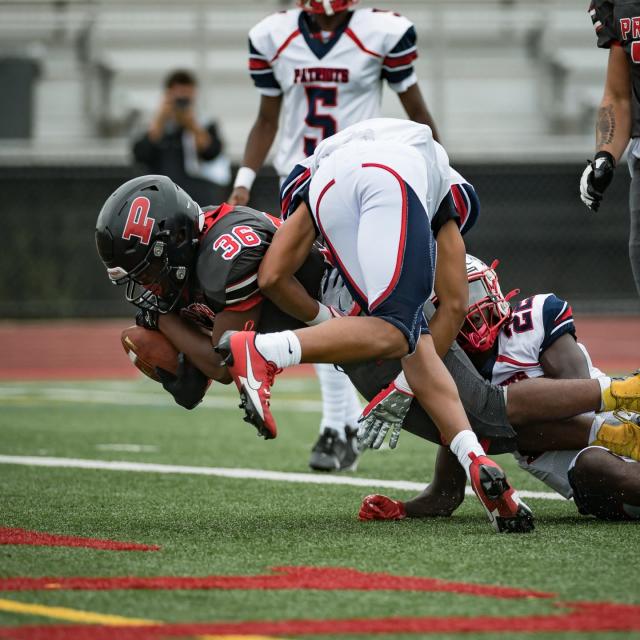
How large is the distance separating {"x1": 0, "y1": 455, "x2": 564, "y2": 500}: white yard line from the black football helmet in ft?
3.98

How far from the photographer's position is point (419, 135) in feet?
11.9

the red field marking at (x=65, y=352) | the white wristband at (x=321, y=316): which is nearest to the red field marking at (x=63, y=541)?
the white wristband at (x=321, y=316)

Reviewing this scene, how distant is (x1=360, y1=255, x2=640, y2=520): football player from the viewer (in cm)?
357

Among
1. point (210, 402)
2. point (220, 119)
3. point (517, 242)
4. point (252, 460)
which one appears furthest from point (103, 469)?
point (220, 119)

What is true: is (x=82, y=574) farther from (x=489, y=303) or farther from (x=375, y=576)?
(x=489, y=303)

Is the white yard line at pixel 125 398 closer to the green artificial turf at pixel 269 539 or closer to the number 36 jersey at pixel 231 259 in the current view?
the green artificial turf at pixel 269 539

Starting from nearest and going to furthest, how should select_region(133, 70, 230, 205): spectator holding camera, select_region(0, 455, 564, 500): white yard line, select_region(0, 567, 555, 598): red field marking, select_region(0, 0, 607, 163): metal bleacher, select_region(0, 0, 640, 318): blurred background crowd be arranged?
1. select_region(0, 567, 555, 598): red field marking
2. select_region(0, 455, 564, 500): white yard line
3. select_region(133, 70, 230, 205): spectator holding camera
4. select_region(0, 0, 640, 318): blurred background crowd
5. select_region(0, 0, 607, 163): metal bleacher

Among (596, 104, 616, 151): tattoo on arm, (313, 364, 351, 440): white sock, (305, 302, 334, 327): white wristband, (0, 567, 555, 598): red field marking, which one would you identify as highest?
(596, 104, 616, 151): tattoo on arm

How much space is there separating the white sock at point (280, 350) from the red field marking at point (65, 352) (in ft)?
24.3

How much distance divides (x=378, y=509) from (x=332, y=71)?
2273mm

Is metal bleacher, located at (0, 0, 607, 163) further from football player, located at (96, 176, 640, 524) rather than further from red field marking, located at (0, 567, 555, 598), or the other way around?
red field marking, located at (0, 567, 555, 598)

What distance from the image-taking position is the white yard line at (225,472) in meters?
4.46

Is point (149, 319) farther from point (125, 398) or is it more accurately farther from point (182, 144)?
point (182, 144)

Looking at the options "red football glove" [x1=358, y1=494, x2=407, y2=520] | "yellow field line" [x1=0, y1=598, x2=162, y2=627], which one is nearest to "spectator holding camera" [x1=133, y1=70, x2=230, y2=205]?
"red football glove" [x1=358, y1=494, x2=407, y2=520]
